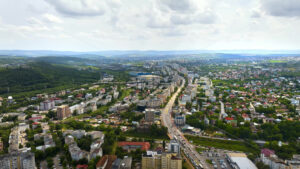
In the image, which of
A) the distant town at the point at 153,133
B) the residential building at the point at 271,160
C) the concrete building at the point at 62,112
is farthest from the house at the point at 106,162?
the concrete building at the point at 62,112

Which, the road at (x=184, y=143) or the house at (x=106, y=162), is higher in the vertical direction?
the house at (x=106, y=162)

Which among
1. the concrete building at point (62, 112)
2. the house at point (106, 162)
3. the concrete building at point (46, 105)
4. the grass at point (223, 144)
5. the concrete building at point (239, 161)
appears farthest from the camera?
the concrete building at point (46, 105)

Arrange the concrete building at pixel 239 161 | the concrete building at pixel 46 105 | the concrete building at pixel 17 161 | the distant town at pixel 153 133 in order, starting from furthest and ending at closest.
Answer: the concrete building at pixel 46 105
the distant town at pixel 153 133
the concrete building at pixel 239 161
the concrete building at pixel 17 161

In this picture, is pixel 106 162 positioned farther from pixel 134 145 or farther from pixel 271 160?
pixel 271 160

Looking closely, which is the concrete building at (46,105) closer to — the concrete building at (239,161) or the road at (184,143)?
the road at (184,143)

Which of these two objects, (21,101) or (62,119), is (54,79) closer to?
(21,101)

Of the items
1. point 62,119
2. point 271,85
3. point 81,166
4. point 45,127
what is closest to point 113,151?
point 81,166

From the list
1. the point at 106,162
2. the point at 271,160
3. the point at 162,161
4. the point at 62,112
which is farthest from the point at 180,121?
the point at 62,112
